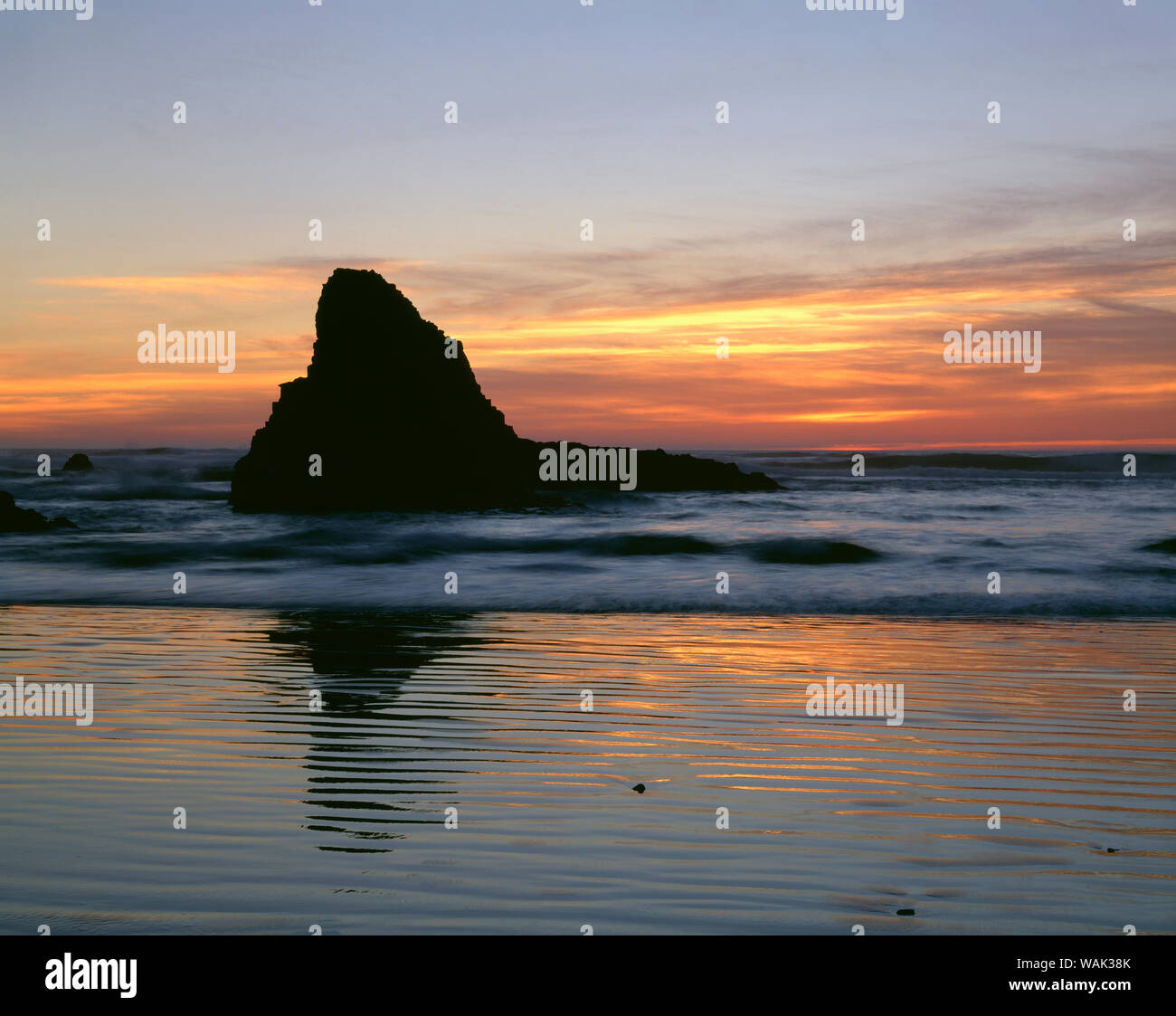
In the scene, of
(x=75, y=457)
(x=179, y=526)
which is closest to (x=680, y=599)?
(x=179, y=526)

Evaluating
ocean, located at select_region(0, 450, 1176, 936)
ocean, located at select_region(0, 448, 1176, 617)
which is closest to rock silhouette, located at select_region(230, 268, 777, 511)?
ocean, located at select_region(0, 448, 1176, 617)

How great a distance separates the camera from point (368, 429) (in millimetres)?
35812

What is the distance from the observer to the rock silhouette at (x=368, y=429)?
35.4 metres

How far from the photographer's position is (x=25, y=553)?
20.7 metres

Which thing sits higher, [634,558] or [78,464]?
[78,464]

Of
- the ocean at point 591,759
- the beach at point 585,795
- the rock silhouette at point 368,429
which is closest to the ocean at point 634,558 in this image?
the ocean at point 591,759

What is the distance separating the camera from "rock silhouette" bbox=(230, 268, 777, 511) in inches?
1395

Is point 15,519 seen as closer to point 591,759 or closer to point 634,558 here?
point 634,558

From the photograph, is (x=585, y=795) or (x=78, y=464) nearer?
(x=585, y=795)
